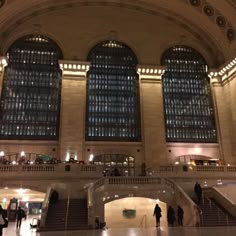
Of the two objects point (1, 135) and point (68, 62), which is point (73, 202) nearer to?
point (1, 135)

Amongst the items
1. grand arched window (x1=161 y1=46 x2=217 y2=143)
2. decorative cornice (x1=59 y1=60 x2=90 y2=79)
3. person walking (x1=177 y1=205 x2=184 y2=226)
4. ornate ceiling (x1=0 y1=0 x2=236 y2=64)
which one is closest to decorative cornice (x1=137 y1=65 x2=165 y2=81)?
grand arched window (x1=161 y1=46 x2=217 y2=143)

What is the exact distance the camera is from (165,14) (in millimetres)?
29062

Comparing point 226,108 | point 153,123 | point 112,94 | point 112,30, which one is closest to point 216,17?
point 226,108

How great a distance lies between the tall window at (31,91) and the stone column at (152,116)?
7237 mm

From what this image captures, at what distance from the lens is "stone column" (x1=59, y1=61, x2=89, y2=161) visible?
77.1 feet

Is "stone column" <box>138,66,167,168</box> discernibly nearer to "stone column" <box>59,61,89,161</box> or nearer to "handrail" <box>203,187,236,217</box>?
"stone column" <box>59,61,89,161</box>

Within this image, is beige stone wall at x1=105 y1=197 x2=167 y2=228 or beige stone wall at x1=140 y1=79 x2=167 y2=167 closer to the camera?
beige stone wall at x1=105 y1=197 x2=167 y2=228

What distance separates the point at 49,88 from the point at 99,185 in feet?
39.6

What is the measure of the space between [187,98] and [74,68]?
10.4 m

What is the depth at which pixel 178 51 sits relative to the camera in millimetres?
28922

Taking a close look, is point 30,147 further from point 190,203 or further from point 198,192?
point 190,203

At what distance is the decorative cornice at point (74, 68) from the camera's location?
25703 mm

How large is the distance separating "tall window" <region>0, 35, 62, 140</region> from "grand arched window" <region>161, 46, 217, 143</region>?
9.80m

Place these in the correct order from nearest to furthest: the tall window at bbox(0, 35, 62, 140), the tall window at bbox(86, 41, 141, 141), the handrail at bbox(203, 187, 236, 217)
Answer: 1. the handrail at bbox(203, 187, 236, 217)
2. the tall window at bbox(0, 35, 62, 140)
3. the tall window at bbox(86, 41, 141, 141)
